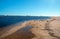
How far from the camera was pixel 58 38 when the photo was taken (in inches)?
544

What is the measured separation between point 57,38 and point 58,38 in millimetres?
157

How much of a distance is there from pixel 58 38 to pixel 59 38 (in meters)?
0.15

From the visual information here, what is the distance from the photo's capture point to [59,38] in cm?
1380

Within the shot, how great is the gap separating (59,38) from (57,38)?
12.2 inches

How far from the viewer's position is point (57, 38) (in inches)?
545
